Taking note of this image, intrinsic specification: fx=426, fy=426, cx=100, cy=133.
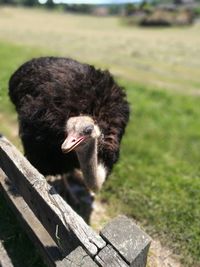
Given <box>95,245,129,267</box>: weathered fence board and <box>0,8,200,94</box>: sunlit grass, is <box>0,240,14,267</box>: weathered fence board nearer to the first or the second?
<box>95,245,129,267</box>: weathered fence board

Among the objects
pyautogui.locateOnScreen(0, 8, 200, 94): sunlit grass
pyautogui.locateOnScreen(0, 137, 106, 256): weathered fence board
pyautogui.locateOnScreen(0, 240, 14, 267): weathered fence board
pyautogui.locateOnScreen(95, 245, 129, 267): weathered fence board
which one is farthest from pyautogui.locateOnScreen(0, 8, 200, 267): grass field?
pyautogui.locateOnScreen(95, 245, 129, 267): weathered fence board

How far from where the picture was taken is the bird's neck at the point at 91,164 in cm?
419

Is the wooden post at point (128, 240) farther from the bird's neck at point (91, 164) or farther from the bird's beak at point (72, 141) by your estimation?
the bird's neck at point (91, 164)

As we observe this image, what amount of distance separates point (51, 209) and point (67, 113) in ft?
4.90

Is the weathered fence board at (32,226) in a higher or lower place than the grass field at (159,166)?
higher

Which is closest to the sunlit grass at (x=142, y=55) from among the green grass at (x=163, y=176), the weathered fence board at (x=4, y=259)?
the green grass at (x=163, y=176)

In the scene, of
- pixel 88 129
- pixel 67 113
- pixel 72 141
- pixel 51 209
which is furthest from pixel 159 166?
pixel 51 209

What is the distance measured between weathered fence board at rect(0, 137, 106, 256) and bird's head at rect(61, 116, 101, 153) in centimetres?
42

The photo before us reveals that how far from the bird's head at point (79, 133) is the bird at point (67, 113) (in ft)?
0.75

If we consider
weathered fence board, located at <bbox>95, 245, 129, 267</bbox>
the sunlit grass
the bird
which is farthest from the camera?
the sunlit grass

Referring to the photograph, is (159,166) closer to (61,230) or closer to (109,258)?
(61,230)

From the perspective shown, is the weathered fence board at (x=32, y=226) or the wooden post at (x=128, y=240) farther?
the weathered fence board at (x=32, y=226)

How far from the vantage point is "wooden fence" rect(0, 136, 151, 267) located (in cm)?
289

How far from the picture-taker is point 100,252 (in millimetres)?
2939
